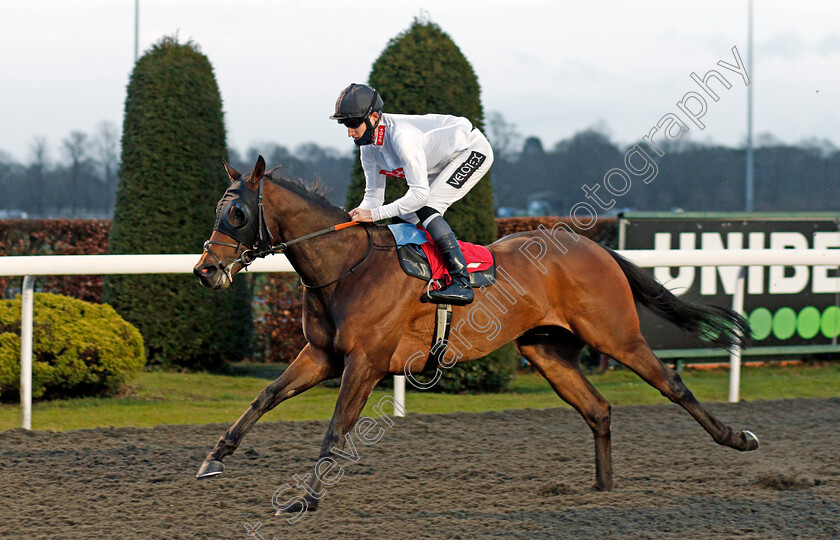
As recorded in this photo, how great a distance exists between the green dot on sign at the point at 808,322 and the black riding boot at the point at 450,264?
15.9 feet

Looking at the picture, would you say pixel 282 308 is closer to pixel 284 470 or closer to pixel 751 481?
pixel 284 470

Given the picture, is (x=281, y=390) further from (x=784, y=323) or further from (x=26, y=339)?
(x=784, y=323)

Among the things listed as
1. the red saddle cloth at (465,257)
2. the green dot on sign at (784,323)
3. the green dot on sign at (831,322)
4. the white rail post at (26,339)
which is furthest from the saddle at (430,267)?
the green dot on sign at (831,322)

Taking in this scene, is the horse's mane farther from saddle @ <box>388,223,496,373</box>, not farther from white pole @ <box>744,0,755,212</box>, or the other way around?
white pole @ <box>744,0,755,212</box>

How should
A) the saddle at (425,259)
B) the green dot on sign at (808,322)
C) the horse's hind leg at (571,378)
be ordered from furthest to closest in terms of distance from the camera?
the green dot on sign at (808,322), the horse's hind leg at (571,378), the saddle at (425,259)

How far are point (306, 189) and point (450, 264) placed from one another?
69 cm

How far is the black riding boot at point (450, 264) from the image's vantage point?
141 inches

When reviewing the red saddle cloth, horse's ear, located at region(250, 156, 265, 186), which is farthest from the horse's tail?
horse's ear, located at region(250, 156, 265, 186)

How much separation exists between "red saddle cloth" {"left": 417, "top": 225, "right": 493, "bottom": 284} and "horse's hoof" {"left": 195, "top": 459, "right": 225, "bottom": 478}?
118 cm

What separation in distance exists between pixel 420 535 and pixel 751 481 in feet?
5.60

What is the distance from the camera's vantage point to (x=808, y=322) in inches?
A: 292

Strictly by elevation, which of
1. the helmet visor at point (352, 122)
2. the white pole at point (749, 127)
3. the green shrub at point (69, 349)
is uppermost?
the white pole at point (749, 127)

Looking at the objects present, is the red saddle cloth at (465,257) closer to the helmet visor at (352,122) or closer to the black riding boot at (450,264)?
the black riding boot at (450,264)

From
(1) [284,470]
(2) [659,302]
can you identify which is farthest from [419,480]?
(2) [659,302]
